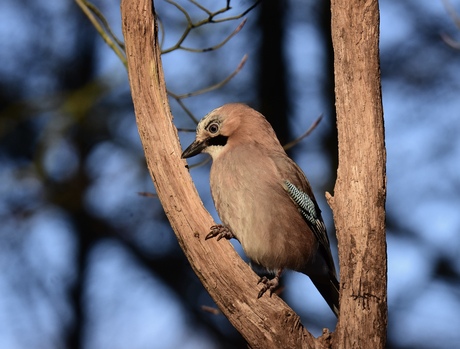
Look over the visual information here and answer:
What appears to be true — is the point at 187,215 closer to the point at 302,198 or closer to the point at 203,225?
the point at 203,225

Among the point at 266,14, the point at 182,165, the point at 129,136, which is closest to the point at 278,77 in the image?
the point at 266,14

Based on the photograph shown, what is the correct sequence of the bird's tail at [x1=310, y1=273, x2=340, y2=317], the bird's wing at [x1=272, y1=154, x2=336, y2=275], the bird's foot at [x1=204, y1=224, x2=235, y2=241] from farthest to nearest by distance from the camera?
1. the bird's tail at [x1=310, y1=273, x2=340, y2=317]
2. the bird's wing at [x1=272, y1=154, x2=336, y2=275]
3. the bird's foot at [x1=204, y1=224, x2=235, y2=241]

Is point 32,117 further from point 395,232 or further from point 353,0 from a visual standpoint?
point 353,0

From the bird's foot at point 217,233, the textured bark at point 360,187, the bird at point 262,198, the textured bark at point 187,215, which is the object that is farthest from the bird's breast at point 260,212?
the textured bark at point 360,187

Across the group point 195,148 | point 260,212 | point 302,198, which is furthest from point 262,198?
point 195,148

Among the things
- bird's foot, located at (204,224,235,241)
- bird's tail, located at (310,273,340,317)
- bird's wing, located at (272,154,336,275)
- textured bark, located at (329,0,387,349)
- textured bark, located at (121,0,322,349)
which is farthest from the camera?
bird's tail, located at (310,273,340,317)

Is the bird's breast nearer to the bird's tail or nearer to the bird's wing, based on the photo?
the bird's wing

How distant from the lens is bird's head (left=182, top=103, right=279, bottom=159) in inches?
220

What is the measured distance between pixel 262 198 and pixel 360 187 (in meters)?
1.04

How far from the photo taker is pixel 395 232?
9648 mm

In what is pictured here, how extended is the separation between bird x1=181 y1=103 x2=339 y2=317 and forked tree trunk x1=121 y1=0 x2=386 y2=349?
1.82ft

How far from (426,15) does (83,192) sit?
4.63 m

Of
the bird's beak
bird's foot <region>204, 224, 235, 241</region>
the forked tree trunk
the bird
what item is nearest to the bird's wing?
the bird

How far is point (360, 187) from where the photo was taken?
4.43 metres
